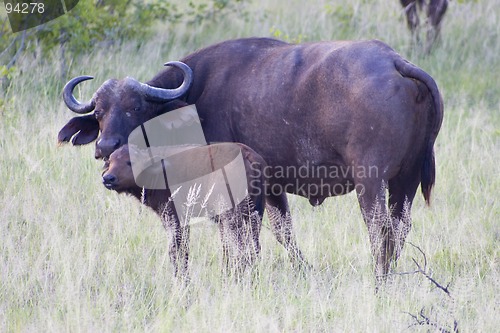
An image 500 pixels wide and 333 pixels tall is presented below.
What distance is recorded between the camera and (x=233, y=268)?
547 cm

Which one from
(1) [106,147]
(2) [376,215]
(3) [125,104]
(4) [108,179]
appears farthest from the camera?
(3) [125,104]

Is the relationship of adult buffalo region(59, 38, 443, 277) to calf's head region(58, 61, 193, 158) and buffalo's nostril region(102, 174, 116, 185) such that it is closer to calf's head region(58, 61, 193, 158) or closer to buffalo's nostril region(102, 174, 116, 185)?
calf's head region(58, 61, 193, 158)

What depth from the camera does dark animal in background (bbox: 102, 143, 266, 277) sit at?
18.6ft

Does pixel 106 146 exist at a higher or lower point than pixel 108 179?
lower

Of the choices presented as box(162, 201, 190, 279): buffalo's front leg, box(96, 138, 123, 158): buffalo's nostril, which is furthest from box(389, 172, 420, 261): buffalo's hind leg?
box(96, 138, 123, 158): buffalo's nostril

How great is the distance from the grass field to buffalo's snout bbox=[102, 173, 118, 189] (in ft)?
1.67

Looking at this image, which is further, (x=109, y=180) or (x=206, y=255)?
(x=206, y=255)

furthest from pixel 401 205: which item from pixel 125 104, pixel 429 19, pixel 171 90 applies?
pixel 429 19

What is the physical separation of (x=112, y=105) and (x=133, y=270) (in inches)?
46.4

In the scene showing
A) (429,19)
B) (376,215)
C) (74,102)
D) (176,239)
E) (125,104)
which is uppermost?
(125,104)

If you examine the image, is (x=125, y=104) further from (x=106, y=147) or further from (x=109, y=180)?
(x=109, y=180)

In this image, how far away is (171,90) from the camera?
632 centimetres

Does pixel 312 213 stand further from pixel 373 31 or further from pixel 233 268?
pixel 373 31

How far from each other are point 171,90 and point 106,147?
657 millimetres
